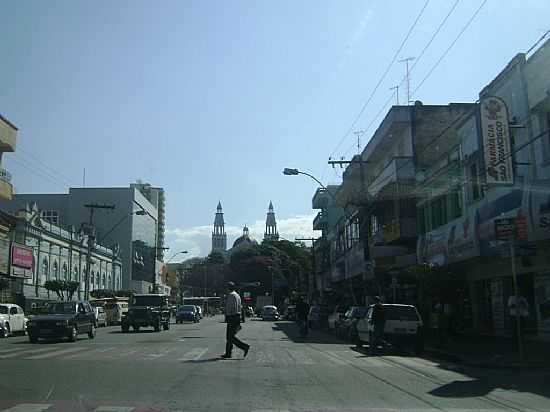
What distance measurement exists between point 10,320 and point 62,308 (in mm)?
7891

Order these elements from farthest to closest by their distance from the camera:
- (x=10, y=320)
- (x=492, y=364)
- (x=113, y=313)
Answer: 1. (x=113, y=313)
2. (x=10, y=320)
3. (x=492, y=364)

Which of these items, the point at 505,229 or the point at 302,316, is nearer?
the point at 505,229

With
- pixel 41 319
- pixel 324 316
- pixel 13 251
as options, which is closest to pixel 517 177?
pixel 41 319

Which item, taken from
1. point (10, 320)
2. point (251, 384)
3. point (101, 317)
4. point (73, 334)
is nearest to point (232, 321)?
point (251, 384)

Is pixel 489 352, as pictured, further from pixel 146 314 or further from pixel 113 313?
pixel 113 313

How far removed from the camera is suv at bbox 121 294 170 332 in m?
39.1

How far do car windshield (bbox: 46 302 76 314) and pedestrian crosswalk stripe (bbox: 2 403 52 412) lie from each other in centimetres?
1870

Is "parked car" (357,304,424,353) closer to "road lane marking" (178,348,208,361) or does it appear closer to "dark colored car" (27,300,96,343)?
"road lane marking" (178,348,208,361)

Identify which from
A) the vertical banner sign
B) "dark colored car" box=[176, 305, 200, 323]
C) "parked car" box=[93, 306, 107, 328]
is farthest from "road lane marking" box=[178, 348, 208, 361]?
"dark colored car" box=[176, 305, 200, 323]

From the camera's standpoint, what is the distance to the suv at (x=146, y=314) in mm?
39062

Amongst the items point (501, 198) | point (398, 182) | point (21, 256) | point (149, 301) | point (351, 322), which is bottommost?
point (351, 322)

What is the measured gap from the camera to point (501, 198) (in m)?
24.8

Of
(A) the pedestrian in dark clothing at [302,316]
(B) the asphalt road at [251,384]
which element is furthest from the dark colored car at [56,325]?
(A) the pedestrian in dark clothing at [302,316]

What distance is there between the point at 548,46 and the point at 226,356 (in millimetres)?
14718
